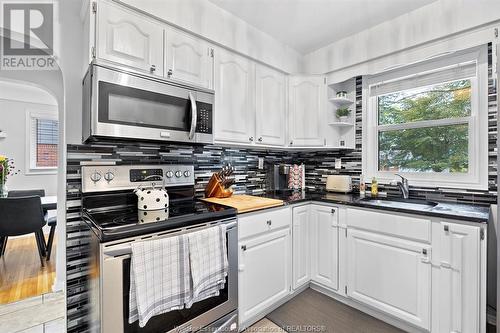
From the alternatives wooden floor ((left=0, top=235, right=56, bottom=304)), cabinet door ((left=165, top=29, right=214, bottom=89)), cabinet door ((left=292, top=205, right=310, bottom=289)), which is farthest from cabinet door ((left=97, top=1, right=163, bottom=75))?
wooden floor ((left=0, top=235, right=56, bottom=304))

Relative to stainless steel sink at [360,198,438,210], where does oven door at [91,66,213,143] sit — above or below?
above

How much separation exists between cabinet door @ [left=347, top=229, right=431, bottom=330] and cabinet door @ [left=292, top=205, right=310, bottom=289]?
353 millimetres

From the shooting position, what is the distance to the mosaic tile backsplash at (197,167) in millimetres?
1586

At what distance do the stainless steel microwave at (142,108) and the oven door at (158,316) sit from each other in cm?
66

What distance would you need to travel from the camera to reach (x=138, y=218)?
1.33 m

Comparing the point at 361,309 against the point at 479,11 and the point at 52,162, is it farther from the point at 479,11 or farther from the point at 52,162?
the point at 52,162

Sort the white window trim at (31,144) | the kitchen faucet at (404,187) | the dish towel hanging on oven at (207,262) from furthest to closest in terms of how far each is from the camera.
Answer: the white window trim at (31,144)
the kitchen faucet at (404,187)
the dish towel hanging on oven at (207,262)

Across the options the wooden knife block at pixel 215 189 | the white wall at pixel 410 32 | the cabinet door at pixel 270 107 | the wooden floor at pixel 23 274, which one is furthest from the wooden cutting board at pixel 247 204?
the wooden floor at pixel 23 274

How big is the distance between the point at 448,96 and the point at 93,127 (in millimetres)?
2651

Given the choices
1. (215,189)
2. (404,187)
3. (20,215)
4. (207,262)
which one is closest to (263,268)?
(207,262)

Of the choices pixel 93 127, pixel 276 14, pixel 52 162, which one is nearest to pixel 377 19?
pixel 276 14

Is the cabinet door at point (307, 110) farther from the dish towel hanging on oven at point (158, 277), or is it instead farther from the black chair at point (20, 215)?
the black chair at point (20, 215)

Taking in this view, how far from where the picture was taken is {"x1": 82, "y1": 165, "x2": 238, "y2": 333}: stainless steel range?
3.59 feet

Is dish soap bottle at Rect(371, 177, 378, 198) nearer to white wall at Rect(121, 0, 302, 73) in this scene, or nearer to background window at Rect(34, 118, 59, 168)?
white wall at Rect(121, 0, 302, 73)
